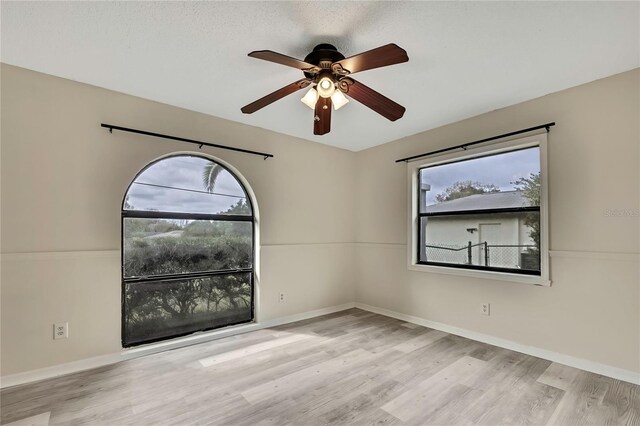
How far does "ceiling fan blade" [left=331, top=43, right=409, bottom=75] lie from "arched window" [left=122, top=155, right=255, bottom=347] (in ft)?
6.85

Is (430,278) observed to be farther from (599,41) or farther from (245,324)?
(599,41)

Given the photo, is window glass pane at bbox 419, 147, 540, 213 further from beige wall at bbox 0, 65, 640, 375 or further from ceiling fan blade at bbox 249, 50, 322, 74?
ceiling fan blade at bbox 249, 50, 322, 74

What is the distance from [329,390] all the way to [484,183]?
2680 millimetres

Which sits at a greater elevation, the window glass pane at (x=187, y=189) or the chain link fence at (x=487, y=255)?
the window glass pane at (x=187, y=189)

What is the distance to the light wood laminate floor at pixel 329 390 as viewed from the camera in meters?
1.92

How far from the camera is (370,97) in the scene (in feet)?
7.32

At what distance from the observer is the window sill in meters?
2.84

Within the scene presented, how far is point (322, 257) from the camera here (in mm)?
4348

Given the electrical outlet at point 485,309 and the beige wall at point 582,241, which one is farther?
the electrical outlet at point 485,309

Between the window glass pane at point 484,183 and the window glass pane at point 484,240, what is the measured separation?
13 centimetres

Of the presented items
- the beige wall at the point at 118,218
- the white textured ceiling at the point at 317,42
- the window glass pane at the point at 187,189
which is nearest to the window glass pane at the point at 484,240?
the beige wall at the point at 118,218

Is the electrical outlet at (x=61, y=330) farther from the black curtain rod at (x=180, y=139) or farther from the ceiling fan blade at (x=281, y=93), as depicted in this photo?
the ceiling fan blade at (x=281, y=93)

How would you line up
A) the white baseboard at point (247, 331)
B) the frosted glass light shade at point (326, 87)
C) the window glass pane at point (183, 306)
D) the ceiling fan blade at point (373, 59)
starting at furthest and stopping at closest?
the window glass pane at point (183, 306), the white baseboard at point (247, 331), the frosted glass light shade at point (326, 87), the ceiling fan blade at point (373, 59)

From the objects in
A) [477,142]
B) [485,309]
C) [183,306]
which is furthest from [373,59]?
[183,306]
